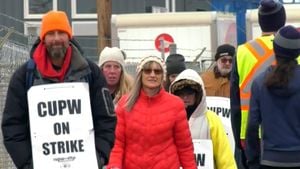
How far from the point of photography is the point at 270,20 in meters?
7.63

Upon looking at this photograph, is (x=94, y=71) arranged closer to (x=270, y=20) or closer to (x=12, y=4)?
(x=270, y=20)

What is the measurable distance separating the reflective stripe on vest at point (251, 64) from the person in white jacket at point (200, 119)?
1.56 feet

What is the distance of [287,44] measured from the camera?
695 centimetres

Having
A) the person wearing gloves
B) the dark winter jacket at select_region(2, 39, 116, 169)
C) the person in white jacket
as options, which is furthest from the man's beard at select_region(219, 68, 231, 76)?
the dark winter jacket at select_region(2, 39, 116, 169)

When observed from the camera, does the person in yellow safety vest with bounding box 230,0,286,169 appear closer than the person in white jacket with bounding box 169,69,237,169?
Yes

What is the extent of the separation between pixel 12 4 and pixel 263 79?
24.8m

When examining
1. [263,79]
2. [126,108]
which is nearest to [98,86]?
[126,108]

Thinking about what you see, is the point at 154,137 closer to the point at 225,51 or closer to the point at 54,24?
the point at 54,24

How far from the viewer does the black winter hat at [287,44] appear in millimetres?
6949

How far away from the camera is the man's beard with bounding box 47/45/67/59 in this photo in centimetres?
664

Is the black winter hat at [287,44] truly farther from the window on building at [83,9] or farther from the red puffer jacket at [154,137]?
the window on building at [83,9]

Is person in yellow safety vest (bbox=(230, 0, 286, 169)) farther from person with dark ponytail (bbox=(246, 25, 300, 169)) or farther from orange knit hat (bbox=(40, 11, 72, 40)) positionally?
orange knit hat (bbox=(40, 11, 72, 40))

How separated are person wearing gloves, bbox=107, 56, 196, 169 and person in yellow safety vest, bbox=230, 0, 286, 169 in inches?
16.8

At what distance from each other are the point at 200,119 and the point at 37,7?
79.5ft
